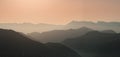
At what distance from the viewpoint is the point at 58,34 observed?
3.50m

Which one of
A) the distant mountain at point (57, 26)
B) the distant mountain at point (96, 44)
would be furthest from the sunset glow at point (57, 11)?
the distant mountain at point (96, 44)

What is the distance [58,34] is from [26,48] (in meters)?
0.44

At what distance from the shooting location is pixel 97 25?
352 centimetres

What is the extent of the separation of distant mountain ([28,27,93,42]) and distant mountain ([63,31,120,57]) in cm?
6

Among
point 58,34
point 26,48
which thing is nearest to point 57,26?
point 58,34

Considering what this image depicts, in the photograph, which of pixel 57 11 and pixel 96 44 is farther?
pixel 57 11

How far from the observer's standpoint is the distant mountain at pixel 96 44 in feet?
11.3

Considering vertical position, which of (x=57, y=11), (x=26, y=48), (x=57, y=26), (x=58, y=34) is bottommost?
(x=26, y=48)

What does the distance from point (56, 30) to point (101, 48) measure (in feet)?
2.04

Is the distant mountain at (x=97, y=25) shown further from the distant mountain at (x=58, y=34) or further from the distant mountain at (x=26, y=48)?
the distant mountain at (x=26, y=48)

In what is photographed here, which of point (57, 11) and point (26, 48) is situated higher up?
point (57, 11)

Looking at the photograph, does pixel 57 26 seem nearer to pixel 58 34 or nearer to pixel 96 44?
pixel 58 34

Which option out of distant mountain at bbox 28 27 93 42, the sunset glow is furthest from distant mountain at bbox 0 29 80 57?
the sunset glow

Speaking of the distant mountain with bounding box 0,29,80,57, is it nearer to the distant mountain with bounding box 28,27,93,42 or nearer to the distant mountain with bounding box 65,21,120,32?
the distant mountain with bounding box 28,27,93,42
